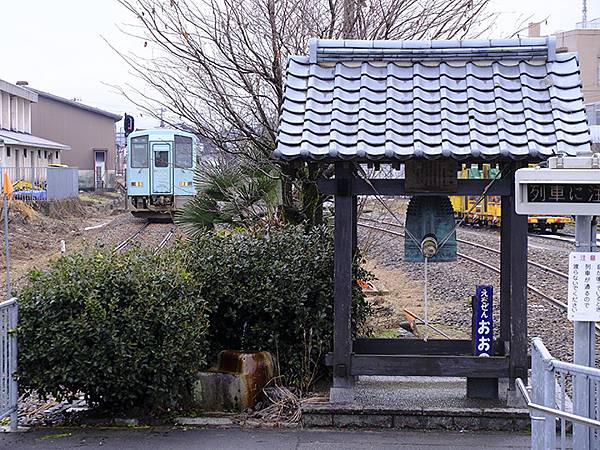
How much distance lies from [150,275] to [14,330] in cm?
119

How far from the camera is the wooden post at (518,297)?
7.17 metres

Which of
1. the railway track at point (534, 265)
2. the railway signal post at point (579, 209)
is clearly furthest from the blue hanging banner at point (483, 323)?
the railway track at point (534, 265)

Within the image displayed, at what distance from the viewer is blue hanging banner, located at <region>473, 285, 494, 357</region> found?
7.68 meters

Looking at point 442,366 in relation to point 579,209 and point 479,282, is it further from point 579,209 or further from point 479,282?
point 479,282

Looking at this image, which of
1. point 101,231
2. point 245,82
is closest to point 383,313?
point 245,82

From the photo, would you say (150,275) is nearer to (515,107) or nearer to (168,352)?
(168,352)

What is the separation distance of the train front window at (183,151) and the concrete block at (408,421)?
946 inches

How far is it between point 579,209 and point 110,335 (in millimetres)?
3873

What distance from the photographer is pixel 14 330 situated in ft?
23.5

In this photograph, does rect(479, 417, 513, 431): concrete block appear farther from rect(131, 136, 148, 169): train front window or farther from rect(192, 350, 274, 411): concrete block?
rect(131, 136, 148, 169): train front window

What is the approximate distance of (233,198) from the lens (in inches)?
444

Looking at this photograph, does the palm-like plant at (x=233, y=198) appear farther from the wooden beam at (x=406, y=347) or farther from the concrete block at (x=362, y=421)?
the concrete block at (x=362, y=421)

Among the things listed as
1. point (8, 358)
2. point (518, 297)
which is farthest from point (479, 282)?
point (8, 358)

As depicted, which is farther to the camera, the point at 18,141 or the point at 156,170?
the point at 18,141
